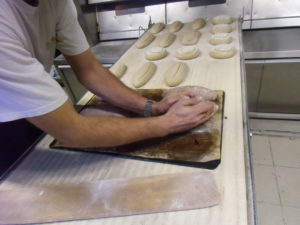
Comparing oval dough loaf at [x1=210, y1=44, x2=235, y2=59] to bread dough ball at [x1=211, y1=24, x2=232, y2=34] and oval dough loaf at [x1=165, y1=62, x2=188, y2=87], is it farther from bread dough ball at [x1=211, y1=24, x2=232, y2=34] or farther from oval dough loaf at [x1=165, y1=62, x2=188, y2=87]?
bread dough ball at [x1=211, y1=24, x2=232, y2=34]

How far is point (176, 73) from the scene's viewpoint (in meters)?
1.11

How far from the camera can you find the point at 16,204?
61cm

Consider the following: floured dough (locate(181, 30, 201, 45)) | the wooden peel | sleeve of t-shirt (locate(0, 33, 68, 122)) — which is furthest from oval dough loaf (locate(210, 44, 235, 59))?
sleeve of t-shirt (locate(0, 33, 68, 122))

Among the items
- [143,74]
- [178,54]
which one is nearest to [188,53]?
[178,54]

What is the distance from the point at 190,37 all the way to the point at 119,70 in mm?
529

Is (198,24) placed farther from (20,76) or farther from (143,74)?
(20,76)

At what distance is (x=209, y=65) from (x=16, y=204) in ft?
3.14

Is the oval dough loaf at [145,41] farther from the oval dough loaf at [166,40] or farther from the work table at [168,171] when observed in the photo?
the work table at [168,171]

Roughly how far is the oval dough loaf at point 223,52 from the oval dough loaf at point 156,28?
2.00 ft

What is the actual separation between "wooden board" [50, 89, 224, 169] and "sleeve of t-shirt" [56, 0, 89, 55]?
35 centimetres

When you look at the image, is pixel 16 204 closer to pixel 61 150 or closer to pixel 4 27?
pixel 61 150

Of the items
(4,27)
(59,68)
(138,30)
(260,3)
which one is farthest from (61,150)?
(260,3)

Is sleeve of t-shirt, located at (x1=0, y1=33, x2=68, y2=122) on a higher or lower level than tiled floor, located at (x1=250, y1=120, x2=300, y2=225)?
higher

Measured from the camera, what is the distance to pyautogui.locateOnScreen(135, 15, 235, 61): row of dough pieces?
1.25 m
